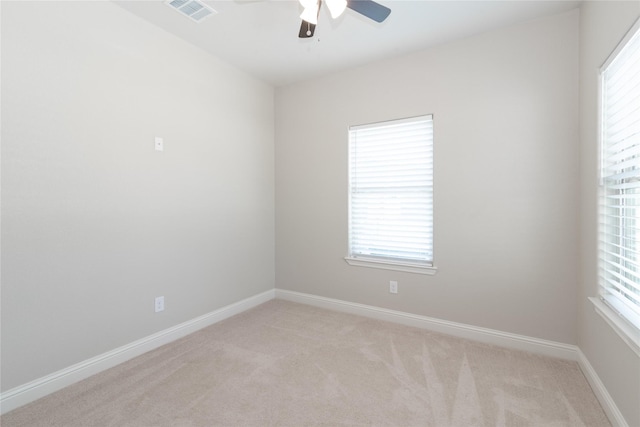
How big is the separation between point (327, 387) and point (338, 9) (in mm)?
2285

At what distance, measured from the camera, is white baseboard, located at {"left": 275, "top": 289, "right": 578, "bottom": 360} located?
2.36 m

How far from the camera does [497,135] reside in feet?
8.33

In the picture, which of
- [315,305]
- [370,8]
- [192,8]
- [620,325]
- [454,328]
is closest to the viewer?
[620,325]

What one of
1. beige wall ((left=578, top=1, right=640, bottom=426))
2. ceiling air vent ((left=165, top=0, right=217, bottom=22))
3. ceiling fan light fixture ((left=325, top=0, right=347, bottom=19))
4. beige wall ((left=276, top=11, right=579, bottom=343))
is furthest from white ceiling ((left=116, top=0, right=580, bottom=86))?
ceiling fan light fixture ((left=325, top=0, right=347, bottom=19))

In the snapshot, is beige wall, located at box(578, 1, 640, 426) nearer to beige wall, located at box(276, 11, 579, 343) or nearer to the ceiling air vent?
beige wall, located at box(276, 11, 579, 343)

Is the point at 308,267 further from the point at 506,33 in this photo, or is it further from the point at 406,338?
the point at 506,33

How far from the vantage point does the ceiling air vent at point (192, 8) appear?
2199 millimetres

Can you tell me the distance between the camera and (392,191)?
3066 mm

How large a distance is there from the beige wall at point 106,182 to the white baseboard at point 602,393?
9.89 feet

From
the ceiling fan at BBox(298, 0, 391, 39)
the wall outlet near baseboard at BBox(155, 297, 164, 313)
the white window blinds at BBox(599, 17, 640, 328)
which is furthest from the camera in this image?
the wall outlet near baseboard at BBox(155, 297, 164, 313)

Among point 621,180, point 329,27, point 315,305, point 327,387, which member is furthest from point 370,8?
point 315,305

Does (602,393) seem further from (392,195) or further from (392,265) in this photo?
(392,195)

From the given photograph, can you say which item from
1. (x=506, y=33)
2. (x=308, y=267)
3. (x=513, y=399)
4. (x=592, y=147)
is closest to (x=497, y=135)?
(x=592, y=147)

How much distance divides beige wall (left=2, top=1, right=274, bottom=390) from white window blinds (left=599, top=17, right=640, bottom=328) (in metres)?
3.02
